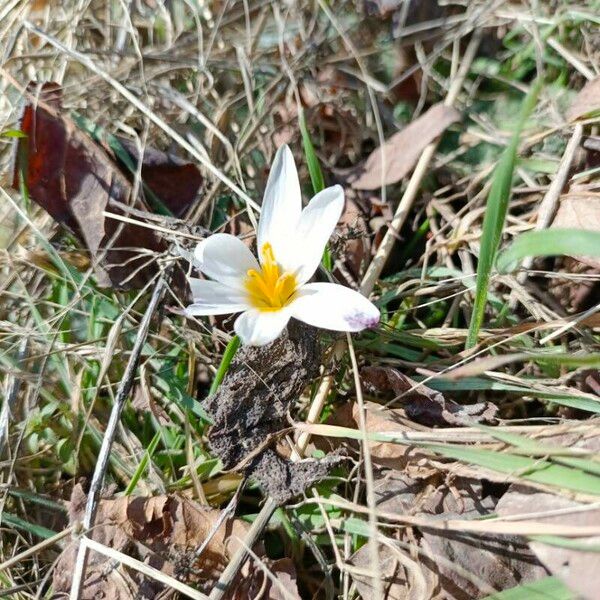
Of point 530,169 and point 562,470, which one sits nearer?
point 562,470

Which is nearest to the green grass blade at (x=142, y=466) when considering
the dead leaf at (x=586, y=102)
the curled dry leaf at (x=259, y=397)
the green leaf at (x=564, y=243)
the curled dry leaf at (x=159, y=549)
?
the curled dry leaf at (x=159, y=549)

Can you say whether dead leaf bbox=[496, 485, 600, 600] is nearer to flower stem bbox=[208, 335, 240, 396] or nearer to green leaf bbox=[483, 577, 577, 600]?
green leaf bbox=[483, 577, 577, 600]

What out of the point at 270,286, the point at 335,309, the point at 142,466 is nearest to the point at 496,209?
the point at 335,309

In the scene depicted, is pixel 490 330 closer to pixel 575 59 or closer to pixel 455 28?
pixel 575 59

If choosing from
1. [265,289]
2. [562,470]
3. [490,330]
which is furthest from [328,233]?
[562,470]

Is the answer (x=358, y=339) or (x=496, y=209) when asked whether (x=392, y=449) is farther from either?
(x=496, y=209)

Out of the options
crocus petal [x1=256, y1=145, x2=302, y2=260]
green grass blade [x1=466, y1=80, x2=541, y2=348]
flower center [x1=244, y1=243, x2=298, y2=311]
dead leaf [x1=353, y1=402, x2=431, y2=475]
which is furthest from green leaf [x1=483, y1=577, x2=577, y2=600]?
crocus petal [x1=256, y1=145, x2=302, y2=260]
